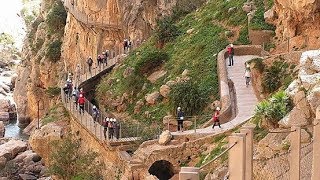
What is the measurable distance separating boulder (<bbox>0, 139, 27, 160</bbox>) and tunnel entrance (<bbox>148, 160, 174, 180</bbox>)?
755 inches

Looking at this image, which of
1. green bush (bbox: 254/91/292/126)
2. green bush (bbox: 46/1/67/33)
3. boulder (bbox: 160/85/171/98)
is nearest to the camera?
green bush (bbox: 254/91/292/126)

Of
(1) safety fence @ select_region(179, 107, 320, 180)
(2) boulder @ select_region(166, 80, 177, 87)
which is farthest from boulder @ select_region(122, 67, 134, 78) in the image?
(1) safety fence @ select_region(179, 107, 320, 180)

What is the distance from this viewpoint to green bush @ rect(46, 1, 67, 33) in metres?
59.4

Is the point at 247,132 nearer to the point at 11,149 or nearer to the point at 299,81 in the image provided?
the point at 299,81

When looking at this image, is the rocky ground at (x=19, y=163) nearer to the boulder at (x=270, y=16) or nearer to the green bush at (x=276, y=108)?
the boulder at (x=270, y=16)

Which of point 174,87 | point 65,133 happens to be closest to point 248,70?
point 174,87

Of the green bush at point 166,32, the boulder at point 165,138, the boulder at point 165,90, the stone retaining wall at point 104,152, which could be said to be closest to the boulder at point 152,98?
the boulder at point 165,90

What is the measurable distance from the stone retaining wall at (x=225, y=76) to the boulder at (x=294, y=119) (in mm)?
10085

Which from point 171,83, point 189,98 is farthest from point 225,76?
point 171,83

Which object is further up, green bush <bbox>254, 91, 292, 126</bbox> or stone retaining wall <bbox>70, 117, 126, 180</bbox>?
green bush <bbox>254, 91, 292, 126</bbox>

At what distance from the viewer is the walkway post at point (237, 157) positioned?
9891 millimetres

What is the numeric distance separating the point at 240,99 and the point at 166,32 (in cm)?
1203

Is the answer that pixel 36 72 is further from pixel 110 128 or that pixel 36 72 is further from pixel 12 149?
pixel 110 128

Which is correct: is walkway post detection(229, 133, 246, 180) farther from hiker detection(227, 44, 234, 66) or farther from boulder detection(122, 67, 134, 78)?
boulder detection(122, 67, 134, 78)
